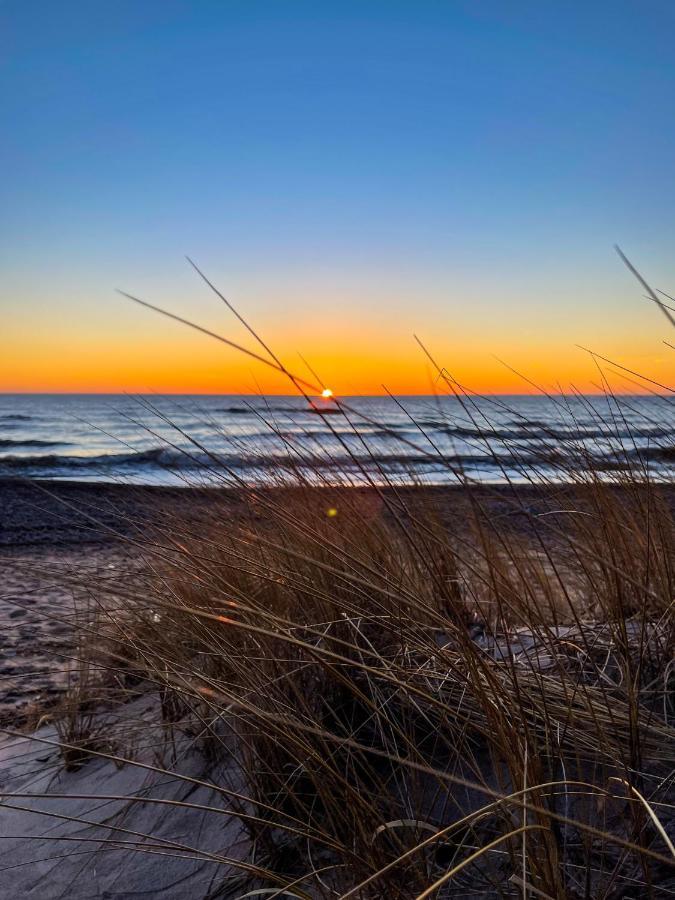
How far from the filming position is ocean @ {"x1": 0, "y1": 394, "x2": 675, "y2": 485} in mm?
1475

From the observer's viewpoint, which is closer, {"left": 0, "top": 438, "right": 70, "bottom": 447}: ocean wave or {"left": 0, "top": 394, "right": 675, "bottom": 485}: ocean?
{"left": 0, "top": 394, "right": 675, "bottom": 485}: ocean

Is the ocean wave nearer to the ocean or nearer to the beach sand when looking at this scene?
the ocean

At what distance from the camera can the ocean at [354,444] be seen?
1475mm

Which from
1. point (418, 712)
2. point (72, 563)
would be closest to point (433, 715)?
point (418, 712)

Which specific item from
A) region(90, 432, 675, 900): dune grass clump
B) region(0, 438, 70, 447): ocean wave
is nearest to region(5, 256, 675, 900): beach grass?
region(90, 432, 675, 900): dune grass clump

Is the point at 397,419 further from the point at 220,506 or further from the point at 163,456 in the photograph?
the point at 220,506

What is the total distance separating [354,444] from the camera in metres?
2.83

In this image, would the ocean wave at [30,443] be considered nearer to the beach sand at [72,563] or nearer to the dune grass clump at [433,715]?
the beach sand at [72,563]

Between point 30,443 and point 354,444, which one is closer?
point 354,444

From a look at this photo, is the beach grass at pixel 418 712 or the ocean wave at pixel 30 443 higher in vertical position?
the beach grass at pixel 418 712

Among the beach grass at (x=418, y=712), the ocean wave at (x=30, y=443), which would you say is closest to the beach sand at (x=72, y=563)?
the beach grass at (x=418, y=712)

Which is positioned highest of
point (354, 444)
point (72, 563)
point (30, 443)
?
point (354, 444)

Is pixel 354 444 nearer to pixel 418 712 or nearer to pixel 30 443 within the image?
pixel 418 712

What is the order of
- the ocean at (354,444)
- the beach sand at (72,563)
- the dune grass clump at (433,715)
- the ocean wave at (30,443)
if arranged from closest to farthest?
the dune grass clump at (433,715)
the ocean at (354,444)
the beach sand at (72,563)
the ocean wave at (30,443)
